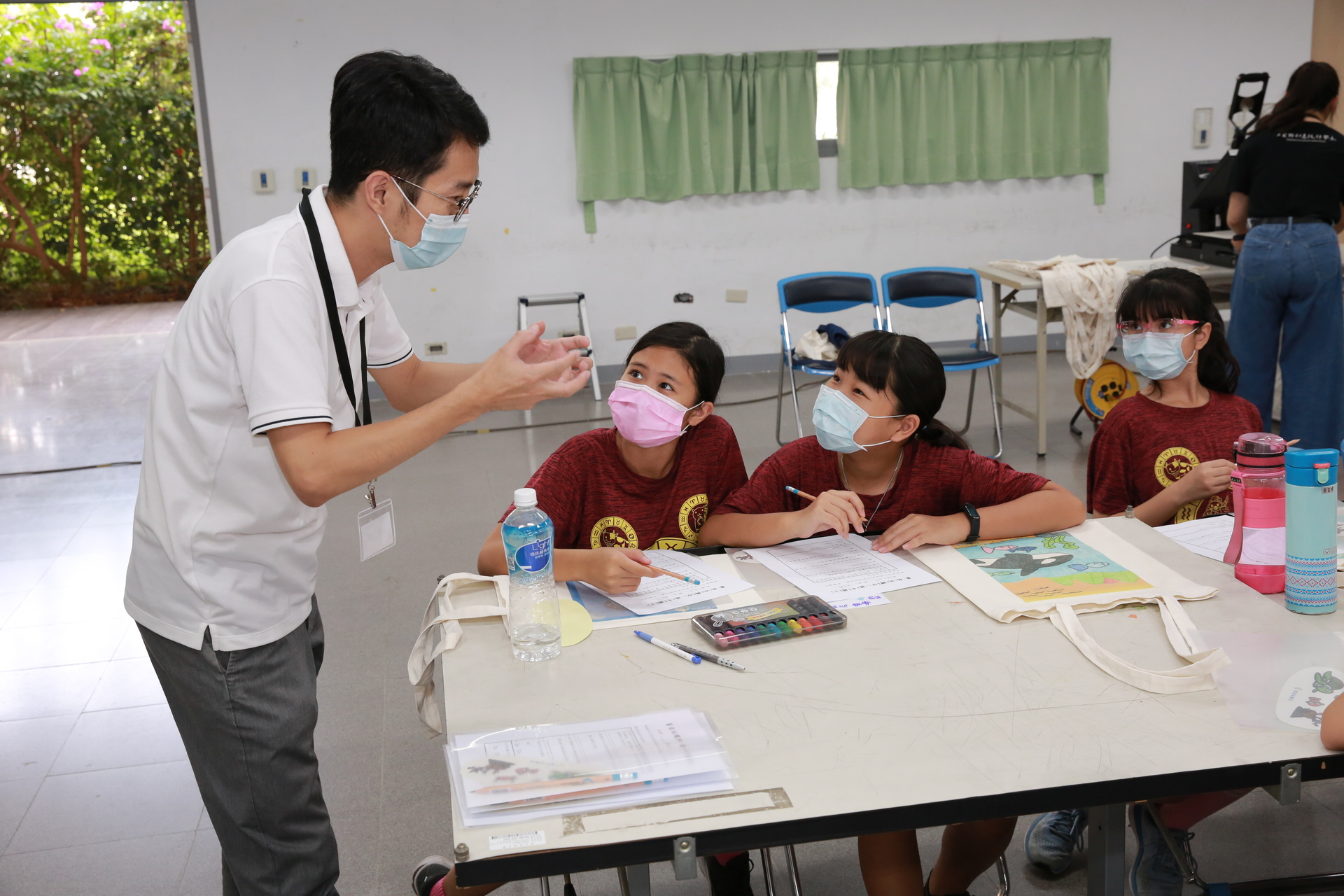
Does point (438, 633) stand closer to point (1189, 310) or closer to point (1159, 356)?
point (1159, 356)

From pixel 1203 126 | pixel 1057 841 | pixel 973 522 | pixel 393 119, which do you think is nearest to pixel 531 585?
pixel 393 119

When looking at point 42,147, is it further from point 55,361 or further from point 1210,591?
point 1210,591

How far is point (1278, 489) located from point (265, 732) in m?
1.54

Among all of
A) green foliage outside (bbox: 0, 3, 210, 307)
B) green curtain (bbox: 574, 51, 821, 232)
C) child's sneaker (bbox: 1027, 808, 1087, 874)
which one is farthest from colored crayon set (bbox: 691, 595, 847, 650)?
green foliage outside (bbox: 0, 3, 210, 307)

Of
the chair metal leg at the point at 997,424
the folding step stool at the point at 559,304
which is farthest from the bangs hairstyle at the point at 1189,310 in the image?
the folding step stool at the point at 559,304

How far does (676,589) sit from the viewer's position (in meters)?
1.71

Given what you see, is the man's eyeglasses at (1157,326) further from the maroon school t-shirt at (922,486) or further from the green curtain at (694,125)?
the green curtain at (694,125)

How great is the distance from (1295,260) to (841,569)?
314cm

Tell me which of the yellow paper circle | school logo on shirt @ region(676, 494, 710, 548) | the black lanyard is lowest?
the yellow paper circle

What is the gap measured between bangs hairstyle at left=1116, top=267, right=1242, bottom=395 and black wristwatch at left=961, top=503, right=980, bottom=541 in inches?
32.7

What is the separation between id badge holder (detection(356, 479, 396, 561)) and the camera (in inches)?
65.9

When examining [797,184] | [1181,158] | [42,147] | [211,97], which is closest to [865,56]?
[797,184]

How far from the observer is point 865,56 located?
6488mm

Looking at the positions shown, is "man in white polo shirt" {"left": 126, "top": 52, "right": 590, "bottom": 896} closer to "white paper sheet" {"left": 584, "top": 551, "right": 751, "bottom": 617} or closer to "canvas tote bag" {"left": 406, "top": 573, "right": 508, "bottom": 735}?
"canvas tote bag" {"left": 406, "top": 573, "right": 508, "bottom": 735}
